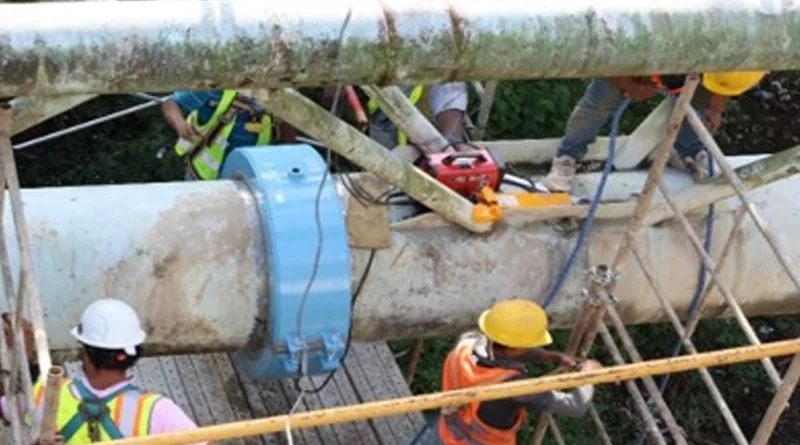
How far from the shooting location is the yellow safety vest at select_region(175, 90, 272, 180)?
23.2 feet

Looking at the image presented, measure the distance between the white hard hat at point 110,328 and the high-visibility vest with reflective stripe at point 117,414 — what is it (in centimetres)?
15

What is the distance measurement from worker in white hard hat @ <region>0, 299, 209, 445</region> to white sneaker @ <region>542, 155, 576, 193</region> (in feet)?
6.63

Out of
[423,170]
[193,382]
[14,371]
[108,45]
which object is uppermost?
[108,45]

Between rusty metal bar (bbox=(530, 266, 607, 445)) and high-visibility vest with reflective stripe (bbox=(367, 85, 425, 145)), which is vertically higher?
high-visibility vest with reflective stripe (bbox=(367, 85, 425, 145))

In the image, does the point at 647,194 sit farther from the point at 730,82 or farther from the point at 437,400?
the point at 437,400

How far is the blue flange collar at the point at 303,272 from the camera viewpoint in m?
5.63

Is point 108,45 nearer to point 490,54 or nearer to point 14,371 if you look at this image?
point 490,54

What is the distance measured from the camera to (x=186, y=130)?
717 cm

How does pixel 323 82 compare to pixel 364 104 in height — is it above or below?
above

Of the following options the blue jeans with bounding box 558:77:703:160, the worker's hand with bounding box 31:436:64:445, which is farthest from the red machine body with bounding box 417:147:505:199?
the worker's hand with bounding box 31:436:64:445

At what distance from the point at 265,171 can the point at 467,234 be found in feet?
2.51

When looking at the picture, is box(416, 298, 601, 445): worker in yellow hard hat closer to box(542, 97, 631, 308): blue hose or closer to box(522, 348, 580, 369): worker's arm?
box(522, 348, 580, 369): worker's arm

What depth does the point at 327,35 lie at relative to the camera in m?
3.79

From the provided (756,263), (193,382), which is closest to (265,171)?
(193,382)
